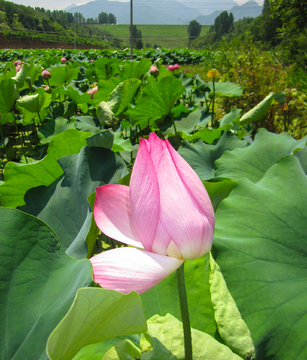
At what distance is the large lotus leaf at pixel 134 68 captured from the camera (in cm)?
199

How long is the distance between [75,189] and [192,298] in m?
0.44

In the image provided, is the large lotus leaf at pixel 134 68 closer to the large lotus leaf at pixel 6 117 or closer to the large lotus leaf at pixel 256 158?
the large lotus leaf at pixel 6 117

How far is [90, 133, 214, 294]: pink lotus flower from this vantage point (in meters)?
0.29

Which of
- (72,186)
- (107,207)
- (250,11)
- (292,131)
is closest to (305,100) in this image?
(292,131)

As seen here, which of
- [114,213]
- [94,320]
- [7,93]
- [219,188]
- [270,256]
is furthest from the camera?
[7,93]

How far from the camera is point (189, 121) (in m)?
2.57

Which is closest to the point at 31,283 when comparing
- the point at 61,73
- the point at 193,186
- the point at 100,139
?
the point at 193,186

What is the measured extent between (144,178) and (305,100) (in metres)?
2.79

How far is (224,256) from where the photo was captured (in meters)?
0.51

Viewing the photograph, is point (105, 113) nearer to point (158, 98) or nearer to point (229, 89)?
point (158, 98)

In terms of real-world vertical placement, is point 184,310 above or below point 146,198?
below

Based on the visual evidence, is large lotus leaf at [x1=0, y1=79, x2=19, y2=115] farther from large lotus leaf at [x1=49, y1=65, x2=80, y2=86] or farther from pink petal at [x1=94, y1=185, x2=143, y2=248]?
pink petal at [x1=94, y1=185, x2=143, y2=248]

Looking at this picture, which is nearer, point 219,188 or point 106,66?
point 219,188

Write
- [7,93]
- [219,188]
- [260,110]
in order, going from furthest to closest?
1. [260,110]
2. [7,93]
3. [219,188]
